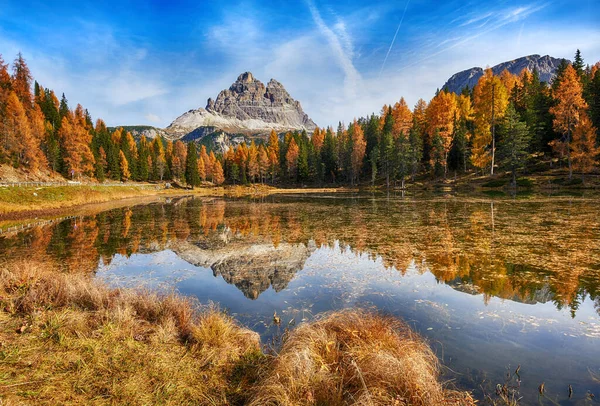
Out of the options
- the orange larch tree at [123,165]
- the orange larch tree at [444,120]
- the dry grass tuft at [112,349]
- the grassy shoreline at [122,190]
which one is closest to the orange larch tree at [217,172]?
the orange larch tree at [123,165]

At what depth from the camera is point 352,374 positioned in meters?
4.87

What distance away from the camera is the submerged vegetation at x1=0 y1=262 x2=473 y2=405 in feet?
14.4

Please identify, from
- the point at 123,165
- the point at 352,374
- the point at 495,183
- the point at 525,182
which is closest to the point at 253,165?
the point at 123,165

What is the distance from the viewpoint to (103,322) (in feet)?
21.4

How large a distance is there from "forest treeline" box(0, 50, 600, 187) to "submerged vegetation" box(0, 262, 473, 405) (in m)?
51.9

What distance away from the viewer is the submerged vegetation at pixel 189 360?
4.38 m

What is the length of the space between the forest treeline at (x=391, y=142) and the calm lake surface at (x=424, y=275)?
32.7m

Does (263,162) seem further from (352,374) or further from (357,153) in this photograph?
(352,374)

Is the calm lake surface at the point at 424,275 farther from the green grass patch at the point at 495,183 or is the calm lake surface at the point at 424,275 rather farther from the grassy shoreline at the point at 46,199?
the green grass patch at the point at 495,183

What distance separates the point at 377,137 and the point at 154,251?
79.7 m

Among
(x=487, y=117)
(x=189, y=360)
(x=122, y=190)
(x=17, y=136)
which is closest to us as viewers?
(x=189, y=360)

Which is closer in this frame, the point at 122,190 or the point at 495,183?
the point at 495,183

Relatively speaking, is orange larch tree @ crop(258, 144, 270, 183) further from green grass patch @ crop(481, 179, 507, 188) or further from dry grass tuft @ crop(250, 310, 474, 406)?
dry grass tuft @ crop(250, 310, 474, 406)

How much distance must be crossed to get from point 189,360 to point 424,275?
9123 mm
